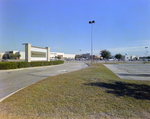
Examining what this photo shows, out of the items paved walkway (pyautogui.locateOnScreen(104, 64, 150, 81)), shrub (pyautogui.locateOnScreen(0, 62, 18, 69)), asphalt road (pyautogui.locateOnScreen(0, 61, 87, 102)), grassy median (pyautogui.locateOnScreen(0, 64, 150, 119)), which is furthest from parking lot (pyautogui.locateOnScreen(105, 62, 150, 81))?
shrub (pyautogui.locateOnScreen(0, 62, 18, 69))

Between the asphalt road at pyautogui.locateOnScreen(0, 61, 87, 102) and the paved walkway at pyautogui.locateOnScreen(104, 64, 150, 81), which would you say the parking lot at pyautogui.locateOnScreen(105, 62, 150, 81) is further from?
the asphalt road at pyautogui.locateOnScreen(0, 61, 87, 102)

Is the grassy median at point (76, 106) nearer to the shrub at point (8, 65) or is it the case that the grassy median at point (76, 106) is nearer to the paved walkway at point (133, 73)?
the paved walkway at point (133, 73)

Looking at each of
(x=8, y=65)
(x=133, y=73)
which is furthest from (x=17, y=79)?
(x=133, y=73)

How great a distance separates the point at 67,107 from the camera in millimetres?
4234

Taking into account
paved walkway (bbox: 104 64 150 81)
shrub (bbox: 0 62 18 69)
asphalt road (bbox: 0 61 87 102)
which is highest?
shrub (bbox: 0 62 18 69)

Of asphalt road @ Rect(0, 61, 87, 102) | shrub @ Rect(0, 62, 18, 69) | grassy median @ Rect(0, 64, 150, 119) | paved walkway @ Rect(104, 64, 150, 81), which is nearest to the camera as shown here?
grassy median @ Rect(0, 64, 150, 119)

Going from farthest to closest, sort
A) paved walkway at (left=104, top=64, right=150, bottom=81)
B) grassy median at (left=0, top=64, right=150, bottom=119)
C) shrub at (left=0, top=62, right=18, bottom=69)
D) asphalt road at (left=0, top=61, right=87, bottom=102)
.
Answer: shrub at (left=0, top=62, right=18, bottom=69) → paved walkway at (left=104, top=64, right=150, bottom=81) → asphalt road at (left=0, top=61, right=87, bottom=102) → grassy median at (left=0, top=64, right=150, bottom=119)

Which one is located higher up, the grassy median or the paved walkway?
the paved walkway

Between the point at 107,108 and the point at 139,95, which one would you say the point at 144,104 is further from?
the point at 107,108

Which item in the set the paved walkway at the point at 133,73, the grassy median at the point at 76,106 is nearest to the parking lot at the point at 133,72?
the paved walkway at the point at 133,73

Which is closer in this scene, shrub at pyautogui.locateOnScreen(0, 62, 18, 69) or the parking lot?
the parking lot

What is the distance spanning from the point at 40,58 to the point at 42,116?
25.3 m

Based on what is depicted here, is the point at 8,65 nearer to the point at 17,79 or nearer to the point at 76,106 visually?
the point at 17,79

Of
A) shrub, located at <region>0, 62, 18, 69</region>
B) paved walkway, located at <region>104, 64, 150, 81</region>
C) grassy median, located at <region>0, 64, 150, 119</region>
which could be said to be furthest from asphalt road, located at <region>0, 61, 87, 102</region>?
paved walkway, located at <region>104, 64, 150, 81</region>
